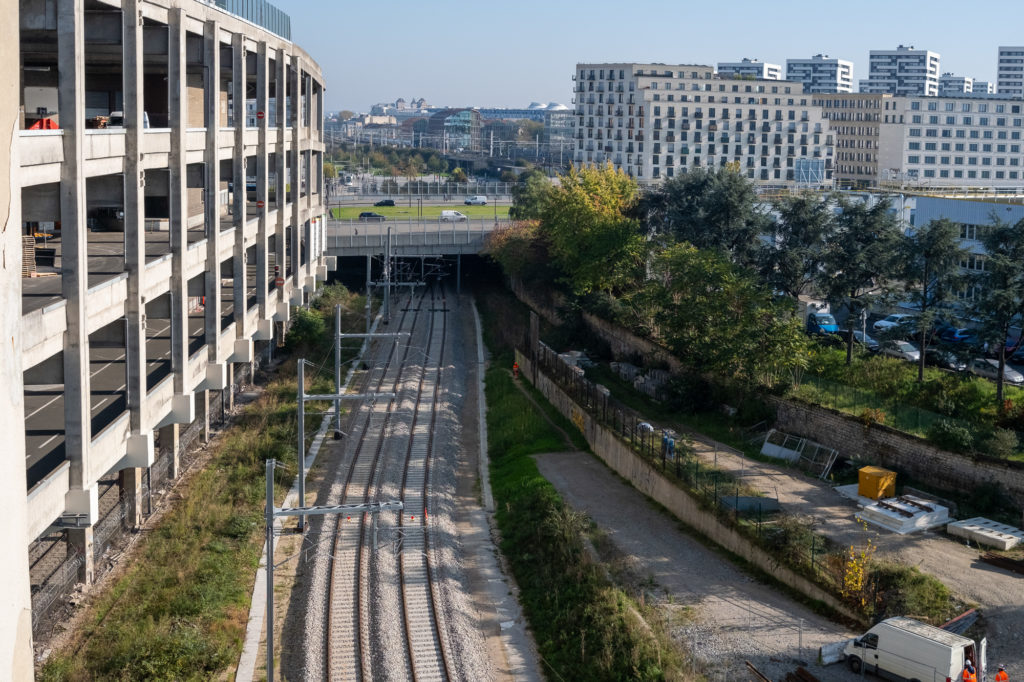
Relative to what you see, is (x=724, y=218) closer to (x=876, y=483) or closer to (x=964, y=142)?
(x=876, y=483)

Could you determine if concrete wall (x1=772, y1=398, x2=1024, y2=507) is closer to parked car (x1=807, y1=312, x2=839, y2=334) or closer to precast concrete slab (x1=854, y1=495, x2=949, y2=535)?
precast concrete slab (x1=854, y1=495, x2=949, y2=535)

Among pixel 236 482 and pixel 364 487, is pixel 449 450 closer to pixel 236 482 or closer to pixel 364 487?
pixel 364 487

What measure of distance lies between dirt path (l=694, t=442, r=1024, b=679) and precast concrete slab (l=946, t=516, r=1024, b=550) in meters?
0.35

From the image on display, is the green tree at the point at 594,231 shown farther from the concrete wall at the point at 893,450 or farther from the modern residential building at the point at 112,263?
the concrete wall at the point at 893,450

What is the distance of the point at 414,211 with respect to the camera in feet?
319

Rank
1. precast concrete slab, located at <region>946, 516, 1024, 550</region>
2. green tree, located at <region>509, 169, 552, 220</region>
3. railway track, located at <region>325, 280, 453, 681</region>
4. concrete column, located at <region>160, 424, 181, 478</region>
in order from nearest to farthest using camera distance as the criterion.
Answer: railway track, located at <region>325, 280, 453, 681</region>
precast concrete slab, located at <region>946, 516, 1024, 550</region>
concrete column, located at <region>160, 424, 181, 478</region>
green tree, located at <region>509, 169, 552, 220</region>

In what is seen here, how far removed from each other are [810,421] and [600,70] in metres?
86.7

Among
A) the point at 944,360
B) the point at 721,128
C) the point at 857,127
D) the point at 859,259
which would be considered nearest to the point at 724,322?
the point at 859,259

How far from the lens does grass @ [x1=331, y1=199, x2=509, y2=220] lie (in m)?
92.1

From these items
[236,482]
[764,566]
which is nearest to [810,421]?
[764,566]

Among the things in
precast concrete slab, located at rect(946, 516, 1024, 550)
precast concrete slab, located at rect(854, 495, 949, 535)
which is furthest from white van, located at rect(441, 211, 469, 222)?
precast concrete slab, located at rect(946, 516, 1024, 550)

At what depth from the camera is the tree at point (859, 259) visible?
120ft

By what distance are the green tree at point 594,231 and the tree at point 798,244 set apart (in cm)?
906

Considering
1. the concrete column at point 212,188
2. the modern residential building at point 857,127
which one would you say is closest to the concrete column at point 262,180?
the concrete column at point 212,188
